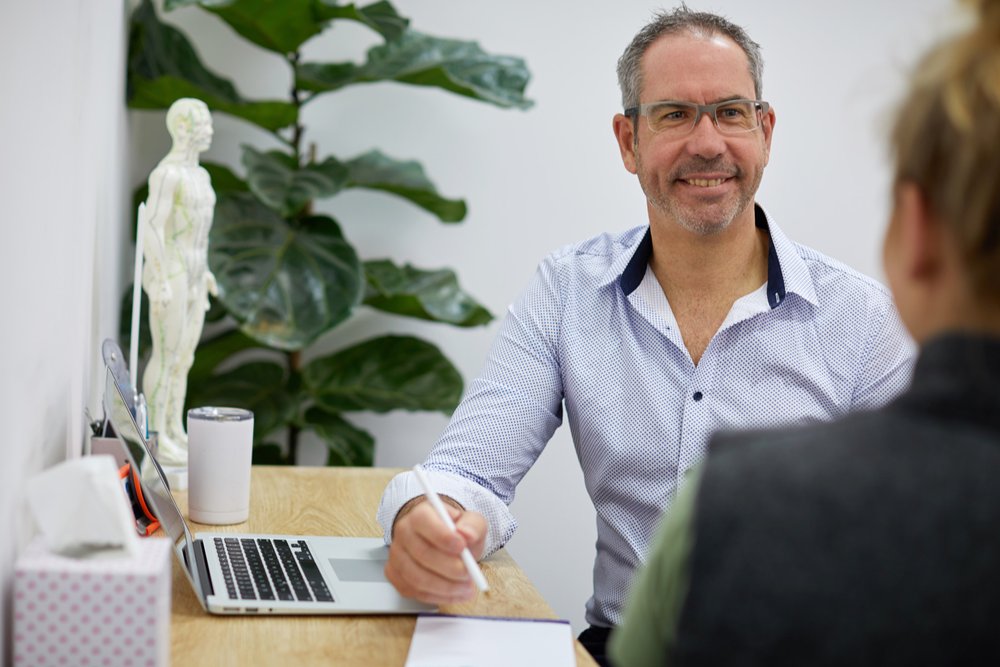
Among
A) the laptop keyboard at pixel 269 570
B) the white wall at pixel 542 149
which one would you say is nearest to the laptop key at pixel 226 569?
the laptop keyboard at pixel 269 570

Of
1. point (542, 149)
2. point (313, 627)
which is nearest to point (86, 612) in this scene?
point (313, 627)

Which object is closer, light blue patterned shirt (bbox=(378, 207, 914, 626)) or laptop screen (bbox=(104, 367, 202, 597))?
laptop screen (bbox=(104, 367, 202, 597))

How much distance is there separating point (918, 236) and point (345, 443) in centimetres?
213

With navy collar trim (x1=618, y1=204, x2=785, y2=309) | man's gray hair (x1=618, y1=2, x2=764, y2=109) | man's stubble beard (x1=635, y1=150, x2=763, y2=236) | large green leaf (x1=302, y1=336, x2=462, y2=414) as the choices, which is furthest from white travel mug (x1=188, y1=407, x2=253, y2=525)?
large green leaf (x1=302, y1=336, x2=462, y2=414)

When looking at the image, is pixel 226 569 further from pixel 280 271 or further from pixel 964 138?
pixel 280 271

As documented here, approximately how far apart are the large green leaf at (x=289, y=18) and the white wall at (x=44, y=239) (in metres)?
0.72

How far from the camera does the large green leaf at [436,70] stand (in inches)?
99.0

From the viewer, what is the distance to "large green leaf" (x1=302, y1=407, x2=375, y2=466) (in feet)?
8.52

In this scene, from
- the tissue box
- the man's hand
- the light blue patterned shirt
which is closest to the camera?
the tissue box

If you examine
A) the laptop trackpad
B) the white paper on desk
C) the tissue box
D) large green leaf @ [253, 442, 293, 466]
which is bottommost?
large green leaf @ [253, 442, 293, 466]

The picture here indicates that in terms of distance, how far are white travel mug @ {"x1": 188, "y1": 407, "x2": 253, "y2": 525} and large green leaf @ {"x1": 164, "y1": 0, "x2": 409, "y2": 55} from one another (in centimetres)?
114

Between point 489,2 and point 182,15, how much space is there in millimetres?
764

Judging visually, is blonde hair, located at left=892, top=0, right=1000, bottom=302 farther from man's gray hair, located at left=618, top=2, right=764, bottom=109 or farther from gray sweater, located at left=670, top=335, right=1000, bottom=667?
man's gray hair, located at left=618, top=2, right=764, bottom=109

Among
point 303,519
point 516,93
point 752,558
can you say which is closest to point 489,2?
point 516,93
